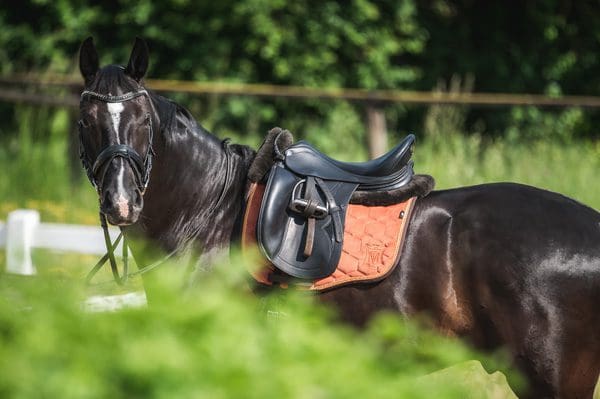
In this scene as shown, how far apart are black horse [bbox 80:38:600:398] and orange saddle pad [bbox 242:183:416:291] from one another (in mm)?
65

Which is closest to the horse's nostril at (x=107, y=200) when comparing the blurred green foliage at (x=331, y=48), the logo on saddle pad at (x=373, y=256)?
the logo on saddle pad at (x=373, y=256)

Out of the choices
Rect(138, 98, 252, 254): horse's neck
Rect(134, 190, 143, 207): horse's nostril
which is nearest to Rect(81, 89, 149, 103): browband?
Rect(138, 98, 252, 254): horse's neck

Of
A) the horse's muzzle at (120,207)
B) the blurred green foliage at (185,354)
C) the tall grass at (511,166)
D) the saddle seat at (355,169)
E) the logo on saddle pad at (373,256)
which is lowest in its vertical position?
the tall grass at (511,166)

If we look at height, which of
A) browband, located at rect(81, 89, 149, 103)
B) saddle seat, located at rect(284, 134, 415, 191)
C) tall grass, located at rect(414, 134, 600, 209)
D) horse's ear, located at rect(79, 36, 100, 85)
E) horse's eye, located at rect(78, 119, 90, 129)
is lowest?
tall grass, located at rect(414, 134, 600, 209)

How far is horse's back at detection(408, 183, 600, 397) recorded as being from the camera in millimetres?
3639

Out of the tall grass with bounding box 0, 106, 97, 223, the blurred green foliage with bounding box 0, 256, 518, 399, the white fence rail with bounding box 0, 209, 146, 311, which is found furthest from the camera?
the tall grass with bounding box 0, 106, 97, 223

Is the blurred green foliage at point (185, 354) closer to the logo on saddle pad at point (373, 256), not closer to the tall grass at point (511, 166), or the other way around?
the logo on saddle pad at point (373, 256)

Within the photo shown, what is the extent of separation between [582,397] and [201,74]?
34.9ft

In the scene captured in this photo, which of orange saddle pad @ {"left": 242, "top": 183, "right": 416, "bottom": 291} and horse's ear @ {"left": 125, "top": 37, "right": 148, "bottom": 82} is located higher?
horse's ear @ {"left": 125, "top": 37, "right": 148, "bottom": 82}

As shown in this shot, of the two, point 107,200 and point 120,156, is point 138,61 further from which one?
point 107,200

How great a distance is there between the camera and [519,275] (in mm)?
3721

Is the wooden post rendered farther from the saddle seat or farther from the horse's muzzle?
the horse's muzzle

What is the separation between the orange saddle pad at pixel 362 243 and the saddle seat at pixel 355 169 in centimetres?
11

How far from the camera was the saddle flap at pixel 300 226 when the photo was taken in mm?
3840
